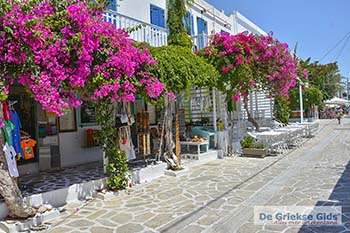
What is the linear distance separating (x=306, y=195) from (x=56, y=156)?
795 centimetres

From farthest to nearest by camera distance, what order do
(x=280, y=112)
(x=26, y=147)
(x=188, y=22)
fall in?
(x=280, y=112) < (x=188, y=22) < (x=26, y=147)

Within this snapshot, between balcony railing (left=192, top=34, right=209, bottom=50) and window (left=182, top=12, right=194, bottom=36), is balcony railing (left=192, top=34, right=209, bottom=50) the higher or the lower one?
the lower one

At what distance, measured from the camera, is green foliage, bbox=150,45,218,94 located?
28.0 feet

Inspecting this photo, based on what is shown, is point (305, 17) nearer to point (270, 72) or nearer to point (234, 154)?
point (270, 72)

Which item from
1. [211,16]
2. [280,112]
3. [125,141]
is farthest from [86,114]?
[280,112]

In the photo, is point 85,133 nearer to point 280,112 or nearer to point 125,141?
point 125,141

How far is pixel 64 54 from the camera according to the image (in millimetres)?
5871

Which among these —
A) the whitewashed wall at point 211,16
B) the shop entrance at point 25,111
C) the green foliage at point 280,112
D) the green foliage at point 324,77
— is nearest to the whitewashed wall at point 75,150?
the shop entrance at point 25,111

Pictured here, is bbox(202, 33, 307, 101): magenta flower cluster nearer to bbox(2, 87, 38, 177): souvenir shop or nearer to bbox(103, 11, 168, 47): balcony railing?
bbox(103, 11, 168, 47): balcony railing

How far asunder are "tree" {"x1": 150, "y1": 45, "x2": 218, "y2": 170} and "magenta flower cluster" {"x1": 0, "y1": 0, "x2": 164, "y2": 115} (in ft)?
4.01

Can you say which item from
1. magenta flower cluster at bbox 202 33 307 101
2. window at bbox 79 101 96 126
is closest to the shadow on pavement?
magenta flower cluster at bbox 202 33 307 101

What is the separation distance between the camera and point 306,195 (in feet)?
23.1

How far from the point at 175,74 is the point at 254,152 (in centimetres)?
582

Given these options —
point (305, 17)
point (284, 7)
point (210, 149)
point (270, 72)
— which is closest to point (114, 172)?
point (210, 149)
